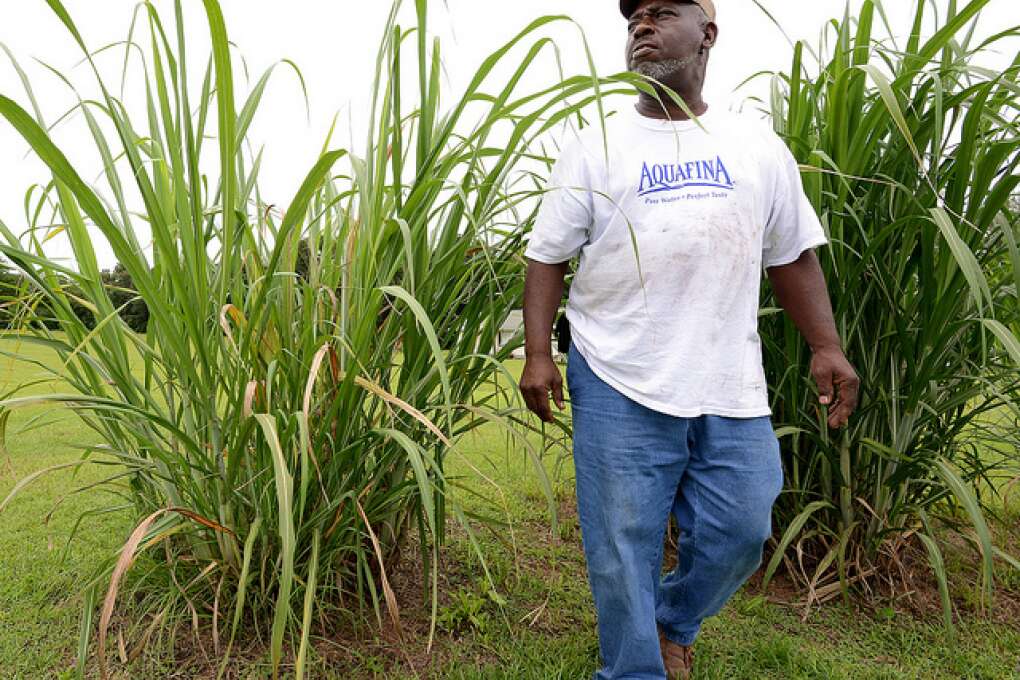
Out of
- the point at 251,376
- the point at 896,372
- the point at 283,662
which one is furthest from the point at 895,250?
the point at 283,662

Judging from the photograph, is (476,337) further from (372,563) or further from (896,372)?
(896,372)

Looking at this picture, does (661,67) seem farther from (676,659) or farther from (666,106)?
(676,659)

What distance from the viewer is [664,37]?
159 cm

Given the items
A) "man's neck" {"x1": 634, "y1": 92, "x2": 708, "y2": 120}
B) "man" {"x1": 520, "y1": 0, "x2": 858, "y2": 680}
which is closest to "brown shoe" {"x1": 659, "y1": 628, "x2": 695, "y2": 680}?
"man" {"x1": 520, "y1": 0, "x2": 858, "y2": 680}

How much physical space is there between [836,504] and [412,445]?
1.32 meters

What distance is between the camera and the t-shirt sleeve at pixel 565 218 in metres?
1.56

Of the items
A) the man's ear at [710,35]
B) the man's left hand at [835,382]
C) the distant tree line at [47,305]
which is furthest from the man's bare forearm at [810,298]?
the distant tree line at [47,305]

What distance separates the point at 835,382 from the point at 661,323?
49cm

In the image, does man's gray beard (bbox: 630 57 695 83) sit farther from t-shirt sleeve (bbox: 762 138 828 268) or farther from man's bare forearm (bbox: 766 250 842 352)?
man's bare forearm (bbox: 766 250 842 352)

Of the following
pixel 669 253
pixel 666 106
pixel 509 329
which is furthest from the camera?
pixel 509 329

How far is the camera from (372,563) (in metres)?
1.73

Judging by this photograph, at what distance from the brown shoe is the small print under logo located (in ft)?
3.31

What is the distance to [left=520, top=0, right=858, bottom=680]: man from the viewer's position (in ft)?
5.07

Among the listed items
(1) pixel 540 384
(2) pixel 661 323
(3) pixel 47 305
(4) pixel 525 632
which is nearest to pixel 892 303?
(2) pixel 661 323
